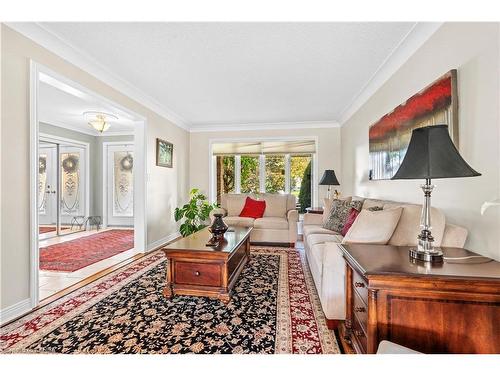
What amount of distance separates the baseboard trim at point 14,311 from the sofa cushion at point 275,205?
140 inches

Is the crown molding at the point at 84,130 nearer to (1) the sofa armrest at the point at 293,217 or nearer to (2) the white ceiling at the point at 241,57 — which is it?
(2) the white ceiling at the point at 241,57

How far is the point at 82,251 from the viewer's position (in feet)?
13.3

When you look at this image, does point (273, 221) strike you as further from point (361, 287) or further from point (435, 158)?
point (435, 158)

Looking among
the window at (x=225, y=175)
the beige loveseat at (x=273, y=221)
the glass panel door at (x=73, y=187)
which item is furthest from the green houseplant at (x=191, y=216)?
the glass panel door at (x=73, y=187)

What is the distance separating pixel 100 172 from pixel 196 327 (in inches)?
230

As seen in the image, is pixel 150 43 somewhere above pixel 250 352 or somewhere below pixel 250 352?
above

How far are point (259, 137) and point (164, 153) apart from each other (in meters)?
2.13

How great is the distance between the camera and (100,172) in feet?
20.8

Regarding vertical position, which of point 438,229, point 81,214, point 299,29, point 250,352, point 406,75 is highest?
point 299,29

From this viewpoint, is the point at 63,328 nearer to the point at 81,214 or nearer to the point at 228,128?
the point at 228,128

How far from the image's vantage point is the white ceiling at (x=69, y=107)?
2.83 metres

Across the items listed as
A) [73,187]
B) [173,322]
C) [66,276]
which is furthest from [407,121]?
[73,187]

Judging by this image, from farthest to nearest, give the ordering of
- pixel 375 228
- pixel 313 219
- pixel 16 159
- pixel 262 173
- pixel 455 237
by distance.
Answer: pixel 262 173 < pixel 313 219 < pixel 16 159 < pixel 375 228 < pixel 455 237

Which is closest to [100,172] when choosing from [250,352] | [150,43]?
[150,43]
